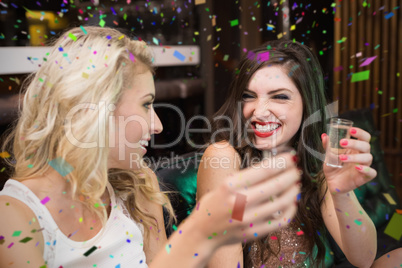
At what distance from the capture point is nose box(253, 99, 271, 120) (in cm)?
146

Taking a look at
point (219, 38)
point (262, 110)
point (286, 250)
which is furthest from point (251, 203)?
point (219, 38)

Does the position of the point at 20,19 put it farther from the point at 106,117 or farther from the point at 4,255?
the point at 4,255

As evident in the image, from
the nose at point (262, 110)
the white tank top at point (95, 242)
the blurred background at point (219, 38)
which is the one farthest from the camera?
the blurred background at point (219, 38)

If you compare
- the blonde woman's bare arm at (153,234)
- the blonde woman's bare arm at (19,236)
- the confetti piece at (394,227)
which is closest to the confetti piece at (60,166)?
the blonde woman's bare arm at (19,236)

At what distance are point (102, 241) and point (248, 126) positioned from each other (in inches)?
26.4

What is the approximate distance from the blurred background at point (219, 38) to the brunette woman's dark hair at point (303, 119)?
1.33ft

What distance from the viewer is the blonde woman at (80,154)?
37.7 inches

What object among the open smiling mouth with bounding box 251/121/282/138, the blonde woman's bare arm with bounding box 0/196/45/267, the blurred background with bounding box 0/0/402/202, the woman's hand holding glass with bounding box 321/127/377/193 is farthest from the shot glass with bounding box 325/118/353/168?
the blonde woman's bare arm with bounding box 0/196/45/267

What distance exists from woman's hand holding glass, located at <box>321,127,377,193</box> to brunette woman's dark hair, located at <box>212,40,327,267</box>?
0.35 m

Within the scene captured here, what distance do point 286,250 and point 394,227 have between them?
83cm

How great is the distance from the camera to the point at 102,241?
45.3 inches

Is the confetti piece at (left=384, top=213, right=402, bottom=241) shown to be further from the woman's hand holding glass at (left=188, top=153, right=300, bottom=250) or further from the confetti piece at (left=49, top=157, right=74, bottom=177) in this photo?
the confetti piece at (left=49, top=157, right=74, bottom=177)

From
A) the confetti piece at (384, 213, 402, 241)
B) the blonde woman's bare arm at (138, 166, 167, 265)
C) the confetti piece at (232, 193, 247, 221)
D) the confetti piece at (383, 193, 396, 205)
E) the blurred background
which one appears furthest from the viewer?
the confetti piece at (383, 193, 396, 205)

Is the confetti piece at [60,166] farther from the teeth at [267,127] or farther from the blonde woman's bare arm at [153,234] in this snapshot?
the teeth at [267,127]
